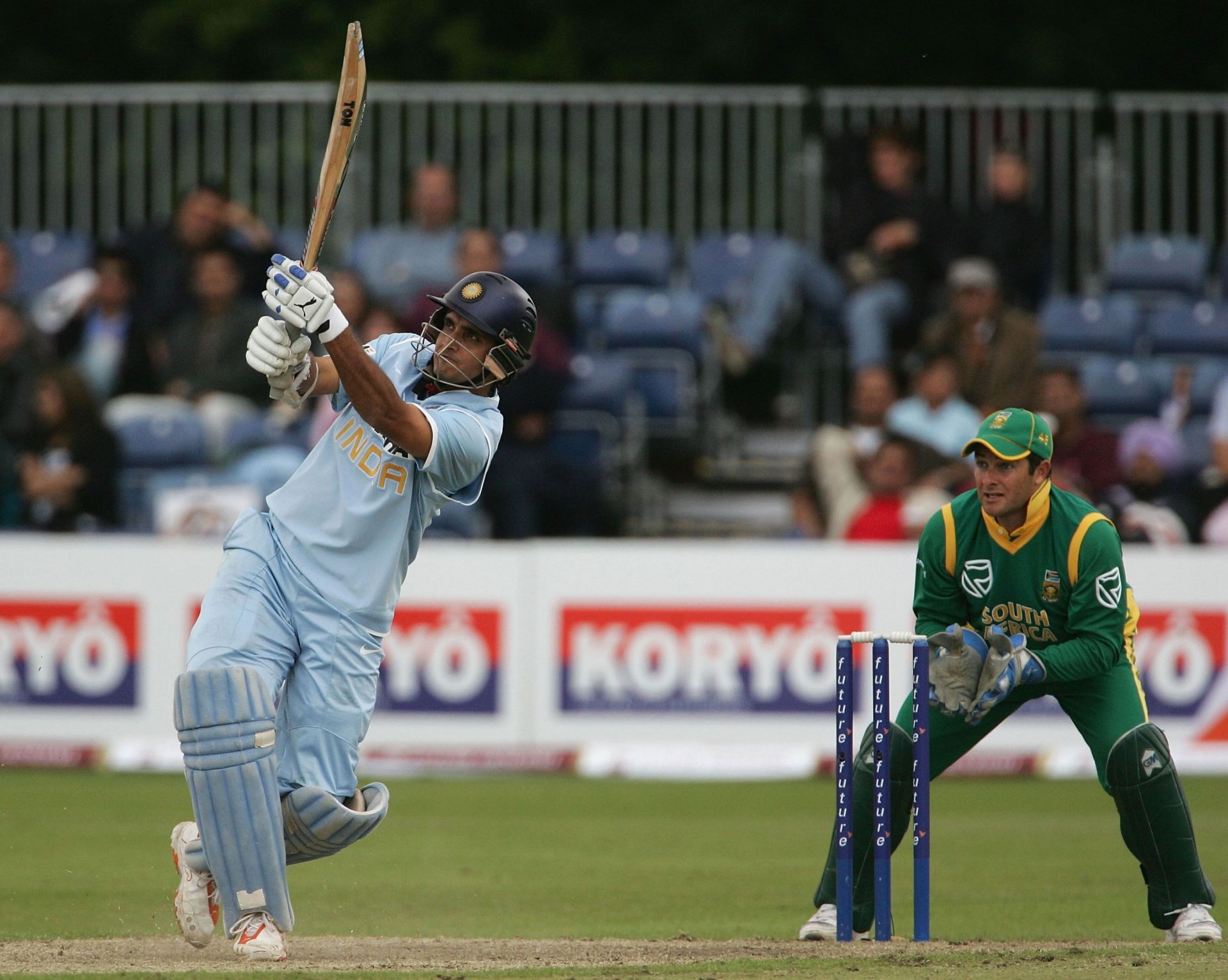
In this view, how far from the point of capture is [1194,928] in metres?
6.36

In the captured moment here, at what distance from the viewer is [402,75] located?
58.4ft

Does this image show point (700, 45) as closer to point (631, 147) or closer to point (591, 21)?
point (591, 21)

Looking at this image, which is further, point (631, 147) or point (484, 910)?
point (631, 147)

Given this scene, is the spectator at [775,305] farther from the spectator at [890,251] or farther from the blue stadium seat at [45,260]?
the blue stadium seat at [45,260]

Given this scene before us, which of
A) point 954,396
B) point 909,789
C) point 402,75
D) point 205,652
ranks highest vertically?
point 402,75

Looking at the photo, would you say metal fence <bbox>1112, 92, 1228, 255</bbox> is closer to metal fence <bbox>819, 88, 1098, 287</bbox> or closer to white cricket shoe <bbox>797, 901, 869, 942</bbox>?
metal fence <bbox>819, 88, 1098, 287</bbox>

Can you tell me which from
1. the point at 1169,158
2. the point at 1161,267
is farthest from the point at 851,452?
the point at 1169,158

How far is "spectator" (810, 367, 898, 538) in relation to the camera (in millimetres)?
12758

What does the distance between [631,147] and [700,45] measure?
2628 mm

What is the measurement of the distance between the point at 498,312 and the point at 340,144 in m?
0.71

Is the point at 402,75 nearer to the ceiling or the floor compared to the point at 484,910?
nearer to the ceiling

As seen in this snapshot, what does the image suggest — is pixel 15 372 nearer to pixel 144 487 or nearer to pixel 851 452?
pixel 144 487

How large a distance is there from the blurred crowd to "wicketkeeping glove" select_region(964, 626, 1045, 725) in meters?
6.03

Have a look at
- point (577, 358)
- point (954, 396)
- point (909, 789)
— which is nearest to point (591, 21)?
point (577, 358)
